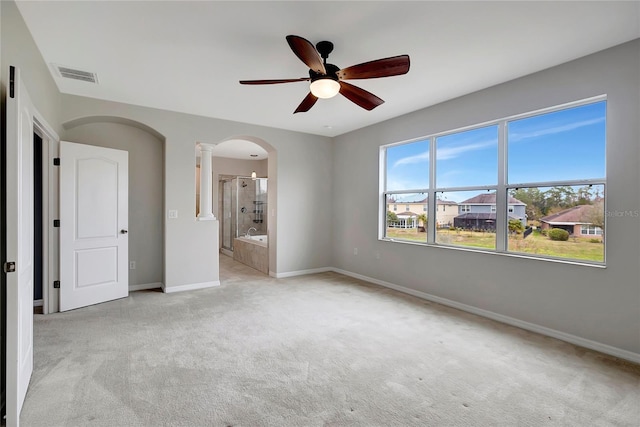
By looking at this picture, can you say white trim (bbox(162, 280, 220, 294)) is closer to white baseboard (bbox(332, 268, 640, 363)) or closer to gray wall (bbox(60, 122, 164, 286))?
gray wall (bbox(60, 122, 164, 286))

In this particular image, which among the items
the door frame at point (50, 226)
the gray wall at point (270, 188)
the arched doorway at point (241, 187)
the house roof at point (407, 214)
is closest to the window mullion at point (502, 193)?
the house roof at point (407, 214)

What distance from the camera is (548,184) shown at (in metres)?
3.13

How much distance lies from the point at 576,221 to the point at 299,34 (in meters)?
3.04

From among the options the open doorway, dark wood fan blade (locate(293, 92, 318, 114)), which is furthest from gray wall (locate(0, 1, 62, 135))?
dark wood fan blade (locate(293, 92, 318, 114))

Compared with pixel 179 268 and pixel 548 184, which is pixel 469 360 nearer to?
pixel 548 184

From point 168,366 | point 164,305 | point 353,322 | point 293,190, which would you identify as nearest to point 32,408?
point 168,366

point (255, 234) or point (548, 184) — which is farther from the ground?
point (548, 184)

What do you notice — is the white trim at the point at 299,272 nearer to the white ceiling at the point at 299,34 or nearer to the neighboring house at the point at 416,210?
the neighboring house at the point at 416,210

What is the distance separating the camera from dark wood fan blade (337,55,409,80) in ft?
7.41

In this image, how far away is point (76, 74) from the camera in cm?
323

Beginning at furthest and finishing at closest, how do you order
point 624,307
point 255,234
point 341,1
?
point 255,234, point 624,307, point 341,1

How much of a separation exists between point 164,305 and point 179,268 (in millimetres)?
744

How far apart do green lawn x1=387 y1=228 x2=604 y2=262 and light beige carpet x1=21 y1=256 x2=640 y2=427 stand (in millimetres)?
829

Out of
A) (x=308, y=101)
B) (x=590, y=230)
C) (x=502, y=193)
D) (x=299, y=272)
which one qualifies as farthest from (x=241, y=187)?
(x=590, y=230)
